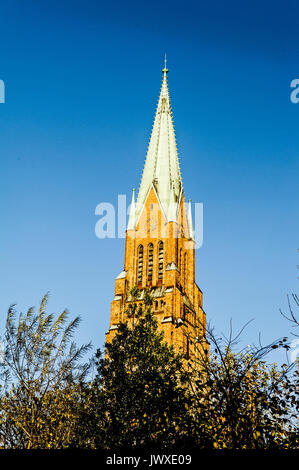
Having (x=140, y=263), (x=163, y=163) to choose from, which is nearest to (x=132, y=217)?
(x=140, y=263)

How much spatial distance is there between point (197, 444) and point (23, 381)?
20.5 feet

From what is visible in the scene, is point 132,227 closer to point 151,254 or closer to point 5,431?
point 151,254

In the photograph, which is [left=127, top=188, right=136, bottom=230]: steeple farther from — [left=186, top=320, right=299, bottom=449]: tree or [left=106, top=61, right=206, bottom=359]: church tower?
[left=186, top=320, right=299, bottom=449]: tree

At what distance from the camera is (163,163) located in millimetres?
54875

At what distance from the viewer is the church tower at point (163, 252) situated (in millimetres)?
43219

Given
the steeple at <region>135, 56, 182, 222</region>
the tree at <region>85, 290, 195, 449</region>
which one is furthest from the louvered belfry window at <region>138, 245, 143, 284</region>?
the tree at <region>85, 290, 195, 449</region>

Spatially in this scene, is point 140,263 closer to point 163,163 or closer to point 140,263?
point 140,263

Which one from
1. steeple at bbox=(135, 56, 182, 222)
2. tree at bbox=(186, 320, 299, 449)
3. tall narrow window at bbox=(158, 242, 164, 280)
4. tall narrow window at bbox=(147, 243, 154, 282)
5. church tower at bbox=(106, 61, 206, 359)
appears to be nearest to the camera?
tree at bbox=(186, 320, 299, 449)

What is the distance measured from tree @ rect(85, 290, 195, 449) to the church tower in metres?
17.6

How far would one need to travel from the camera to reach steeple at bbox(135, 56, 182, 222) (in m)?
52.0

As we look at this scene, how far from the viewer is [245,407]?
1344 centimetres

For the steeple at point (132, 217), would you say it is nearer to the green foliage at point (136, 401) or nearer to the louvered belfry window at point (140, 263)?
the louvered belfry window at point (140, 263)

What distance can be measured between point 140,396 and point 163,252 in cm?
2907
